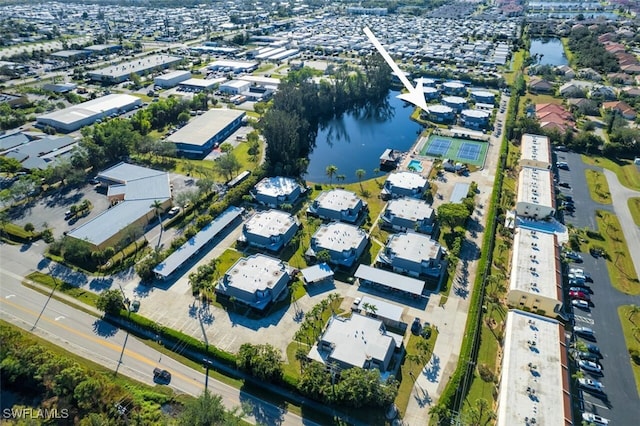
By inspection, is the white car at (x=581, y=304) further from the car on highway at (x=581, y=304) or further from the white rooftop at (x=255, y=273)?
the white rooftop at (x=255, y=273)

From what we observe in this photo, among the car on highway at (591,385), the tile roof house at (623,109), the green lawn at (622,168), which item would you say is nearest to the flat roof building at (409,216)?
the car on highway at (591,385)

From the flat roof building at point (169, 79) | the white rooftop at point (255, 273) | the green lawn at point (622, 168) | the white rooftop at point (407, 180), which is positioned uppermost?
the flat roof building at point (169, 79)

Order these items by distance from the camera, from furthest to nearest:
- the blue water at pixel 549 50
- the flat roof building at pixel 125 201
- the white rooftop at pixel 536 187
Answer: the blue water at pixel 549 50
the white rooftop at pixel 536 187
the flat roof building at pixel 125 201

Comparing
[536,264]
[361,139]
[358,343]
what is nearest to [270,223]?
[358,343]

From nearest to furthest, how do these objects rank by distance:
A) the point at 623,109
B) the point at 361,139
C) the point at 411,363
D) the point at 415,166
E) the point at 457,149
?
the point at 411,363
the point at 415,166
the point at 457,149
the point at 361,139
the point at 623,109

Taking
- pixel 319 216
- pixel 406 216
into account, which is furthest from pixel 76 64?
pixel 406 216

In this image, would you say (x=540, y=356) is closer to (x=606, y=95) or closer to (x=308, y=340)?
(x=308, y=340)

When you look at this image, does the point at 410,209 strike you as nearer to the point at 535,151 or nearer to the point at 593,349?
the point at 593,349
